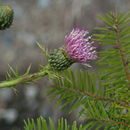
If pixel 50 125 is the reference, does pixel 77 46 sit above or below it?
above

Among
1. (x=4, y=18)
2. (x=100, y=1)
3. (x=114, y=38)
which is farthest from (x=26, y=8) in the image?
(x=114, y=38)

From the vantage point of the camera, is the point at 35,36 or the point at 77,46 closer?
the point at 77,46

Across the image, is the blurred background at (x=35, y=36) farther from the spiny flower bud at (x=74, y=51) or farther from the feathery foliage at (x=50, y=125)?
the feathery foliage at (x=50, y=125)

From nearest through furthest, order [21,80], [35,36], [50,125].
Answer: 1. [50,125]
2. [21,80]
3. [35,36]

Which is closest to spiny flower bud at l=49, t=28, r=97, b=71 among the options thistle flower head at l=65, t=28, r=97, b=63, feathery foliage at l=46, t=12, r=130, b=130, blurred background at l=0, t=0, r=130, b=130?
thistle flower head at l=65, t=28, r=97, b=63

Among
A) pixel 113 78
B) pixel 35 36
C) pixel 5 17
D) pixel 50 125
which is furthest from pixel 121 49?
pixel 35 36

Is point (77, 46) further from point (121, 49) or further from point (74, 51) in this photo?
→ point (121, 49)

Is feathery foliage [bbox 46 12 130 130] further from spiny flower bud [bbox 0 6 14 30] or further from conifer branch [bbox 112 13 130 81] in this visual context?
spiny flower bud [bbox 0 6 14 30]
